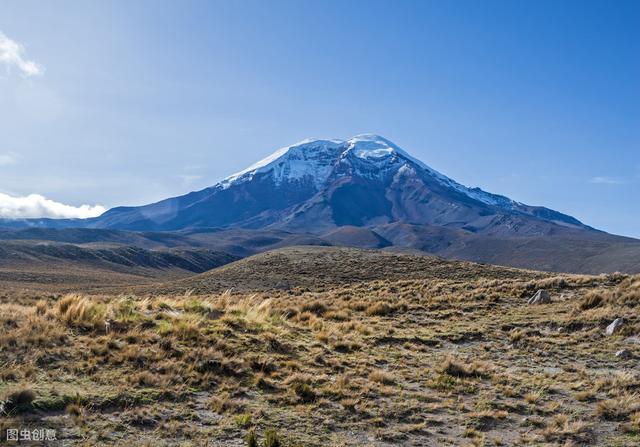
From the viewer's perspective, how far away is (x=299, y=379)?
9.82m

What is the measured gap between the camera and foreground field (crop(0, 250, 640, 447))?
24.7 ft

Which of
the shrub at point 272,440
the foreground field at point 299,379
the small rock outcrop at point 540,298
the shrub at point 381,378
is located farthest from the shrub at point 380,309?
Answer: the shrub at point 272,440

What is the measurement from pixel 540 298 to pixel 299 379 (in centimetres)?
1461

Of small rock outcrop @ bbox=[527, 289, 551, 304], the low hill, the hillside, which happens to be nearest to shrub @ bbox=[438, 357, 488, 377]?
small rock outcrop @ bbox=[527, 289, 551, 304]

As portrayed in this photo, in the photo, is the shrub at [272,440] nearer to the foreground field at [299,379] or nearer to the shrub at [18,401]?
the foreground field at [299,379]

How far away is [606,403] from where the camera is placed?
921cm

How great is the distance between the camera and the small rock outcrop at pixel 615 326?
14726 mm

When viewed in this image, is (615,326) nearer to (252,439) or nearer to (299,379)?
(299,379)

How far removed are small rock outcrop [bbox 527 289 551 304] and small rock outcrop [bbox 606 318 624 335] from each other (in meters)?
4.68

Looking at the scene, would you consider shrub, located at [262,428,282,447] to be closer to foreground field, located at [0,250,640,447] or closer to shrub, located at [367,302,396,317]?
foreground field, located at [0,250,640,447]

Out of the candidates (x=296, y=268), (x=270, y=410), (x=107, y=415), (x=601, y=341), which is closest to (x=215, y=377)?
(x=270, y=410)

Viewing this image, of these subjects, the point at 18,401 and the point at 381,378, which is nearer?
the point at 18,401

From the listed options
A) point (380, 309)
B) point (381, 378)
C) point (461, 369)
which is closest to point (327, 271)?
point (380, 309)

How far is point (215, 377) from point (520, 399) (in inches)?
263
